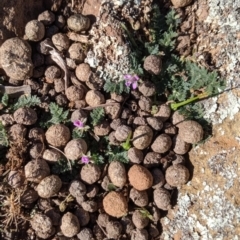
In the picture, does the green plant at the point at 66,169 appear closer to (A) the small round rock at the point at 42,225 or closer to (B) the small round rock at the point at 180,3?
(A) the small round rock at the point at 42,225

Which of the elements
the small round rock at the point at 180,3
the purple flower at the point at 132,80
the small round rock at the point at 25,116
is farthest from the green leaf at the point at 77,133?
the small round rock at the point at 180,3

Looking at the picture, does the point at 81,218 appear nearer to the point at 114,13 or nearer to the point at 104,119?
the point at 104,119

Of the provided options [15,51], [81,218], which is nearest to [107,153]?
[81,218]

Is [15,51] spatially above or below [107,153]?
above

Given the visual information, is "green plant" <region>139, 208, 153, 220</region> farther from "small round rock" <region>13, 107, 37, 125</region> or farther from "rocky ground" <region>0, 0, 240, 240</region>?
"small round rock" <region>13, 107, 37, 125</region>

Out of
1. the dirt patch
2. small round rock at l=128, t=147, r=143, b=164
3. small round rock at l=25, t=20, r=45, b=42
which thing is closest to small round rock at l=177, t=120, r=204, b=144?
small round rock at l=128, t=147, r=143, b=164

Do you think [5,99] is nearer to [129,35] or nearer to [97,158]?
[97,158]

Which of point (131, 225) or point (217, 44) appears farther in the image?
point (217, 44)
